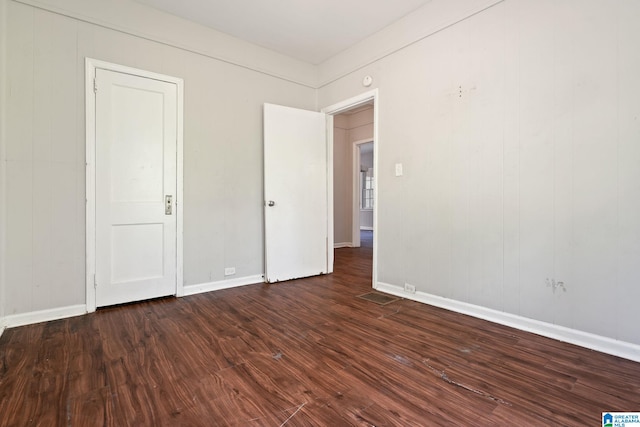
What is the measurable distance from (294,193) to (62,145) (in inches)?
89.9

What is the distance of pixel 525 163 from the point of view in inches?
89.4

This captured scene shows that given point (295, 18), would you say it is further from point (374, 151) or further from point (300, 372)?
point (300, 372)

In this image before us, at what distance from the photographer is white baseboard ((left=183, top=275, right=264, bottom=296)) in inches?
127

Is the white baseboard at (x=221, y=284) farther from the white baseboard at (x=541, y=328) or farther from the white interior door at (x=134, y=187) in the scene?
the white baseboard at (x=541, y=328)

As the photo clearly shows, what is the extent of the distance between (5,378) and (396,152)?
3340 mm

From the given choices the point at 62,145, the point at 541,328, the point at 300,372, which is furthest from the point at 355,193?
the point at 300,372

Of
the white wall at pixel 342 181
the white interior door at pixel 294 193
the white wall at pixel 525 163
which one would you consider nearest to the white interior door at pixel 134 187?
the white interior door at pixel 294 193

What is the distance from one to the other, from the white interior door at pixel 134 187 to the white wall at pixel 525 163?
7.74 ft

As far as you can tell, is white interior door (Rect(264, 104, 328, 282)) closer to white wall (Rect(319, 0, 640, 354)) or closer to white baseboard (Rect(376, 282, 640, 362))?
white wall (Rect(319, 0, 640, 354))

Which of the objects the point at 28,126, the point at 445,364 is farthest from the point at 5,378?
the point at 445,364

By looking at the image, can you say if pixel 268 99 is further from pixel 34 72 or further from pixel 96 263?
pixel 96 263

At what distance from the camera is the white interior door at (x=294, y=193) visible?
3.69m

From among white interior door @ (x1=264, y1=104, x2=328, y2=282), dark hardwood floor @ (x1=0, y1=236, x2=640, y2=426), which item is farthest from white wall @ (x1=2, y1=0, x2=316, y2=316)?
white interior door @ (x1=264, y1=104, x2=328, y2=282)

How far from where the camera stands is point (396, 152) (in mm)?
3207
